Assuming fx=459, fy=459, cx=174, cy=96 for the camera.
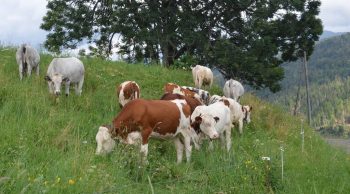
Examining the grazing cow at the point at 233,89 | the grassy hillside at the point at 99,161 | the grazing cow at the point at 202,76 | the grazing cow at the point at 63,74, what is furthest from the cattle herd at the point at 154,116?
the grazing cow at the point at 202,76

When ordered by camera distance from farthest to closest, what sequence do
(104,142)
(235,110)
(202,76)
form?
(202,76) < (235,110) < (104,142)

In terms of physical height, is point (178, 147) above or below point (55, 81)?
below

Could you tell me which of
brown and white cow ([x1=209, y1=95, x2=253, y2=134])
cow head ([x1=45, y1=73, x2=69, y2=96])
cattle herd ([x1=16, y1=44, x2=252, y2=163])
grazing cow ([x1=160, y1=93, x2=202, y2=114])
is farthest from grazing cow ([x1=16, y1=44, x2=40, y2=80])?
Answer: brown and white cow ([x1=209, y1=95, x2=253, y2=134])

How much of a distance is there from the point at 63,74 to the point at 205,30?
15.9m

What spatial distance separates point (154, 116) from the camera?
32.2 feet

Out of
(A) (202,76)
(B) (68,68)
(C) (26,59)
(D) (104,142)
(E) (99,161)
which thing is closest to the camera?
(E) (99,161)

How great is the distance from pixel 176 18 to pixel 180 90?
12.6 m

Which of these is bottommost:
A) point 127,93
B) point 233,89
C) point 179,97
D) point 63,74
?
point 179,97

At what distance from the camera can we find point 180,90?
Answer: 50.4ft

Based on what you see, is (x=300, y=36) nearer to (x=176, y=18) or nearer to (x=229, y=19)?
(x=229, y=19)

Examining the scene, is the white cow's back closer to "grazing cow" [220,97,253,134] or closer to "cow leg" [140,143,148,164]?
"grazing cow" [220,97,253,134]

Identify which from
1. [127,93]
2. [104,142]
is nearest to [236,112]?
[127,93]

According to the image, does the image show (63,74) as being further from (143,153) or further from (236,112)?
(143,153)

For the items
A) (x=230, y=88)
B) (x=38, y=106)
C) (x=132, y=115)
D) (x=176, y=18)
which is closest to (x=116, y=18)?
(x=176, y=18)
